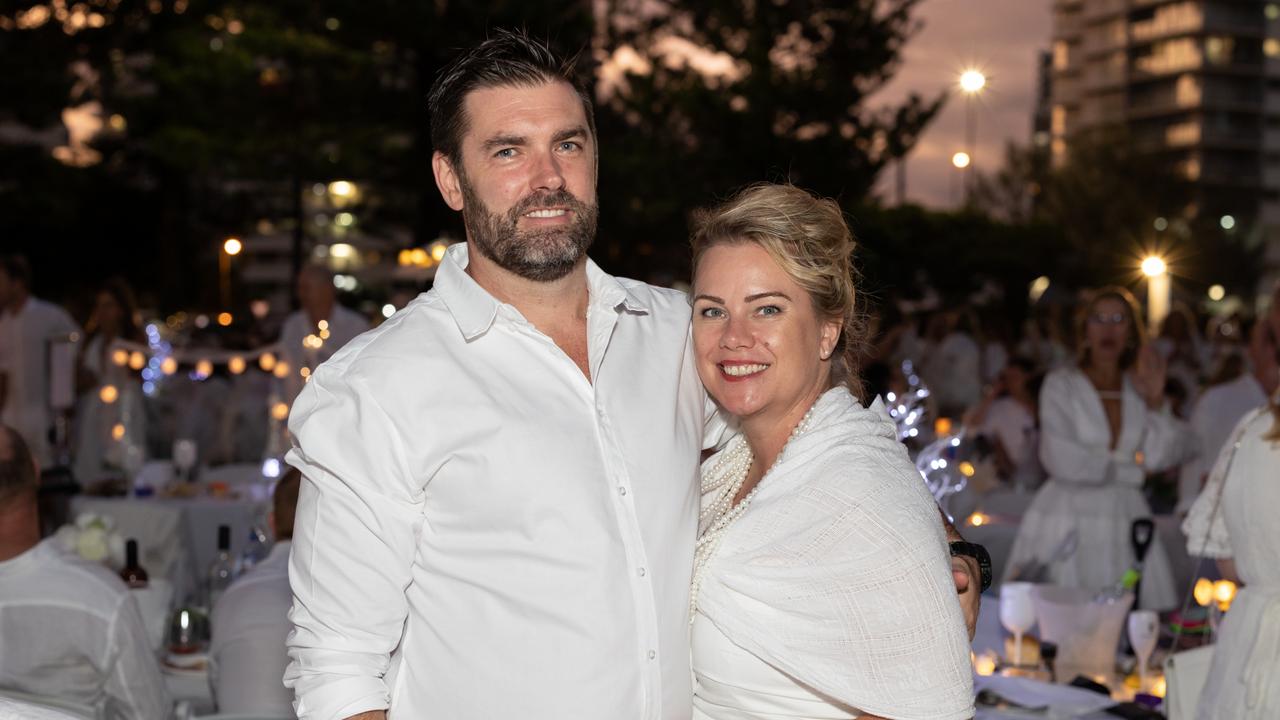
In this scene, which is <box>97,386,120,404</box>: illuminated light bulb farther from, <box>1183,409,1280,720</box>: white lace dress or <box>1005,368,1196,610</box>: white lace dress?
<box>1183,409,1280,720</box>: white lace dress

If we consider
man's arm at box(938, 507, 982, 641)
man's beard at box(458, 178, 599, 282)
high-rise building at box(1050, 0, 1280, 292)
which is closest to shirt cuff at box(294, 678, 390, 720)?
man's beard at box(458, 178, 599, 282)

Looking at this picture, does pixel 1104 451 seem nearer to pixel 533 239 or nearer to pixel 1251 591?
pixel 1251 591

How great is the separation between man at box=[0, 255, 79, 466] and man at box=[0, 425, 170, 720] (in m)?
3.88

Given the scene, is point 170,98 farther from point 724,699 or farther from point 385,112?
point 724,699

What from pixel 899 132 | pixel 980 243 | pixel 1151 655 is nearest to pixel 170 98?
pixel 899 132

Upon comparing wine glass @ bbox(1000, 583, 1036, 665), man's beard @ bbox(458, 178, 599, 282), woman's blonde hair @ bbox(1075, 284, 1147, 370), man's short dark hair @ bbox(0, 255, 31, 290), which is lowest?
wine glass @ bbox(1000, 583, 1036, 665)

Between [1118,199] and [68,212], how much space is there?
110 ft

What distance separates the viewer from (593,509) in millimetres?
1934

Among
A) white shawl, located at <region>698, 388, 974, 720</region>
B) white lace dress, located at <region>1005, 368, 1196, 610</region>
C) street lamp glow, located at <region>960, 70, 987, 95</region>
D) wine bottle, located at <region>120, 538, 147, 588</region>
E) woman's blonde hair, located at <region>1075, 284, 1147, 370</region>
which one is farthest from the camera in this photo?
street lamp glow, located at <region>960, 70, 987, 95</region>

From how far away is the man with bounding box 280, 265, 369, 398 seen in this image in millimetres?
6423

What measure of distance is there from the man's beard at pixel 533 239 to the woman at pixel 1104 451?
3179mm

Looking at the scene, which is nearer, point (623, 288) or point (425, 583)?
point (425, 583)

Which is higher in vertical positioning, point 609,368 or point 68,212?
point 68,212

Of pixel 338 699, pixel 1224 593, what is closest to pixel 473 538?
pixel 338 699
